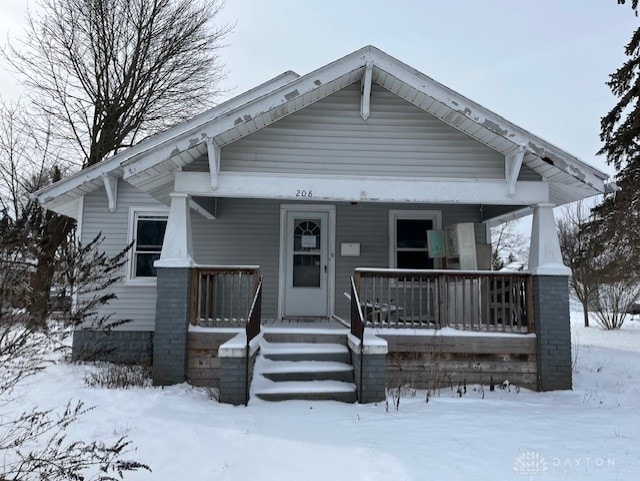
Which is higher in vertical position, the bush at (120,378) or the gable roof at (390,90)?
Answer: the gable roof at (390,90)

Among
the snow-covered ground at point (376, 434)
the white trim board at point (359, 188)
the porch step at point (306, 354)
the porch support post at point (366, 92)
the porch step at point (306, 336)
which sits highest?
the porch support post at point (366, 92)

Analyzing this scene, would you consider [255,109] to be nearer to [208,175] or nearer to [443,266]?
[208,175]

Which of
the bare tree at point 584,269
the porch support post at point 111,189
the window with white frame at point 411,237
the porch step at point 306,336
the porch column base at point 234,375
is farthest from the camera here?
the bare tree at point 584,269

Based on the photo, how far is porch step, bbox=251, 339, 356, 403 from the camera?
6.14 meters

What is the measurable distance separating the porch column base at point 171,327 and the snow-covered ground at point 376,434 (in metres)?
0.29

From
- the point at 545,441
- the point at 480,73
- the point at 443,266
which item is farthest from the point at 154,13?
the point at 545,441

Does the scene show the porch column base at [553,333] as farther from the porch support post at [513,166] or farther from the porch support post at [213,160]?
the porch support post at [213,160]

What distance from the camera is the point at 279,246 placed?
970 centimetres

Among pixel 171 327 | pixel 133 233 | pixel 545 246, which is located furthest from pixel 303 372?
pixel 133 233

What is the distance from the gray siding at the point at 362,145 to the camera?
716 centimetres

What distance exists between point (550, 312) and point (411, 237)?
352cm

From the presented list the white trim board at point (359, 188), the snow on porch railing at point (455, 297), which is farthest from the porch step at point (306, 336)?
the white trim board at point (359, 188)

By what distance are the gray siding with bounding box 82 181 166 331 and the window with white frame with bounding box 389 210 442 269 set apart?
5.08 meters

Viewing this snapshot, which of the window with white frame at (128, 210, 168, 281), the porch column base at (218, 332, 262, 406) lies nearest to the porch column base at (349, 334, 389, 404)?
the porch column base at (218, 332, 262, 406)
